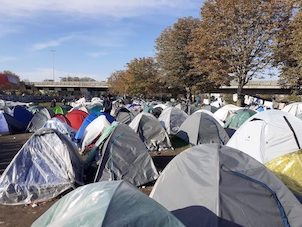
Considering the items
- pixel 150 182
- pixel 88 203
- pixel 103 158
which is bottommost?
pixel 150 182

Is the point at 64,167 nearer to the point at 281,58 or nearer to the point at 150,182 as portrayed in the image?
the point at 150,182

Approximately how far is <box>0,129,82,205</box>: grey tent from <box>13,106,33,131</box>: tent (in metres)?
14.5

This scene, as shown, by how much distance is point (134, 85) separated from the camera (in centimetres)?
6219

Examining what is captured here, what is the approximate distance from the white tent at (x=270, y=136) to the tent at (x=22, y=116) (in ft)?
53.0

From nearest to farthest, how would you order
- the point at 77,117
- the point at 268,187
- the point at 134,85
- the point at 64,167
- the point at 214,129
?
the point at 268,187
the point at 64,167
the point at 214,129
the point at 77,117
the point at 134,85

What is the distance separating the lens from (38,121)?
76.2 ft

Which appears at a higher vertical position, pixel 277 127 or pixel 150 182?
pixel 277 127

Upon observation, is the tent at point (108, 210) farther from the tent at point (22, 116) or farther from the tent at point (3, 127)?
the tent at point (22, 116)

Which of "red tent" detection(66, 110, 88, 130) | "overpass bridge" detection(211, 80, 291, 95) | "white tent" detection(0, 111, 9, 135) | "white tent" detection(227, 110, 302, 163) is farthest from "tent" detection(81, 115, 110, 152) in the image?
"overpass bridge" detection(211, 80, 291, 95)

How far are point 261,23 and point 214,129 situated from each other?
55.5 feet

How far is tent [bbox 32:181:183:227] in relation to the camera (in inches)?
149

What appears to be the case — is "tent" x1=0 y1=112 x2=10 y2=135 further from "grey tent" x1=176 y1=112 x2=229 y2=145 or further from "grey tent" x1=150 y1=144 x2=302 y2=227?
"grey tent" x1=150 y1=144 x2=302 y2=227

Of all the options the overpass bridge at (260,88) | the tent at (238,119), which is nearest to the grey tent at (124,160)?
the tent at (238,119)

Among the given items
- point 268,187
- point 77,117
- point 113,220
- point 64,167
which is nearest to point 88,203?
point 113,220
